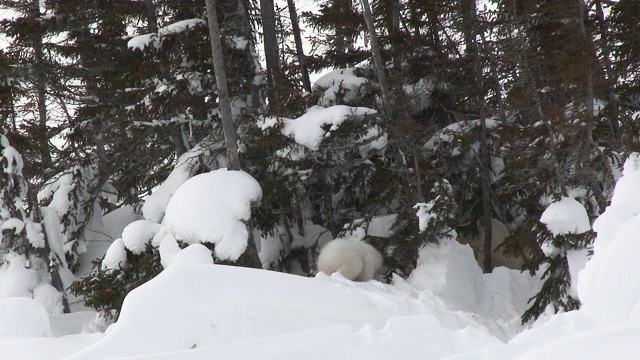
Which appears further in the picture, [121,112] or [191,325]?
[121,112]

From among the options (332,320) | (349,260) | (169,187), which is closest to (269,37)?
(169,187)

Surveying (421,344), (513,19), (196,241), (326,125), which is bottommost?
(421,344)

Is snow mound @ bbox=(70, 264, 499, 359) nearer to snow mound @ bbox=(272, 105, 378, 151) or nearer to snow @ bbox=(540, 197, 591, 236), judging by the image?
snow @ bbox=(540, 197, 591, 236)

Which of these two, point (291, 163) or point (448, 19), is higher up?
point (448, 19)

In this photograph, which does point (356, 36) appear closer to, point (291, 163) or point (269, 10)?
point (269, 10)

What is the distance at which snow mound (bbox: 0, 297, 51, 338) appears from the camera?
6.14m

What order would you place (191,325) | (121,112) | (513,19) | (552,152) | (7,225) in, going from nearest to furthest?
1. (191,325)
2. (552,152)
3. (513,19)
4. (7,225)
5. (121,112)

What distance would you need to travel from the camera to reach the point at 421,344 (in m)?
4.12

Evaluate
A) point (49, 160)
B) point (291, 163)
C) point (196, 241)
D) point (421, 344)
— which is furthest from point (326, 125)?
point (49, 160)

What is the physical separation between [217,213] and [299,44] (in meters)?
5.46

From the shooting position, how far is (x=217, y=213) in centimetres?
831

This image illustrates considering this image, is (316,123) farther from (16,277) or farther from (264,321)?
(16,277)

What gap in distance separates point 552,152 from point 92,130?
8346 mm

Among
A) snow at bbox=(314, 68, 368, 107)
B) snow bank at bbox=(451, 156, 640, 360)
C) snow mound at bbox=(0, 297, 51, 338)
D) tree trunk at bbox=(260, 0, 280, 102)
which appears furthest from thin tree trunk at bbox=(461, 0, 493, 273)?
snow mound at bbox=(0, 297, 51, 338)
